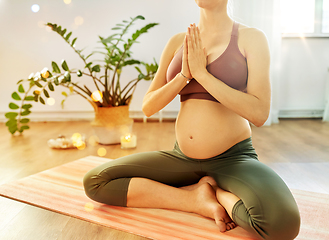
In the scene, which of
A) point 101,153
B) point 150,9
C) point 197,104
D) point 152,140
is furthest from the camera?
point 150,9

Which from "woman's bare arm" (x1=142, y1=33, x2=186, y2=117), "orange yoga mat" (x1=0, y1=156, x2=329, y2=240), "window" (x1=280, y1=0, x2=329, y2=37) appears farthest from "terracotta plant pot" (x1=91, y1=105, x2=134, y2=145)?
"window" (x1=280, y1=0, x2=329, y2=37)

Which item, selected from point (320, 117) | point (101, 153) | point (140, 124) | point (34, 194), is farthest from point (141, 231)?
point (320, 117)

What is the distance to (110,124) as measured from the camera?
248cm

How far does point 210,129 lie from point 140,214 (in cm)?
44

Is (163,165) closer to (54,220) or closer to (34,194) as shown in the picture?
(54,220)

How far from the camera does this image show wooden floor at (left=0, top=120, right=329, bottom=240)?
107cm

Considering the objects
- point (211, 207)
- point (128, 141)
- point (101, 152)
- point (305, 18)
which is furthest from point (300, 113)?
point (211, 207)

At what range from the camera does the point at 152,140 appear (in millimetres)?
2658

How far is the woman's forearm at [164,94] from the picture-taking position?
1.08 m

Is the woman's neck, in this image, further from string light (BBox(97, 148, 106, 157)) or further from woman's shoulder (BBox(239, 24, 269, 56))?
string light (BBox(97, 148, 106, 157))

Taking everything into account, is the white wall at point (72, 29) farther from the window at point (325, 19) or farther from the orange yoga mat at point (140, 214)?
the orange yoga mat at point (140, 214)

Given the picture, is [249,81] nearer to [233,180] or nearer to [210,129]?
[210,129]

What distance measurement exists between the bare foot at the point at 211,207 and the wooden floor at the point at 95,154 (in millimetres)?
276

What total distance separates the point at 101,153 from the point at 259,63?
155cm
